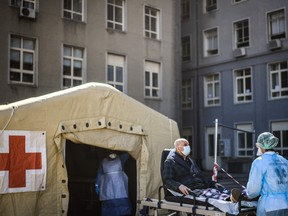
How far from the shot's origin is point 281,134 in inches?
1053

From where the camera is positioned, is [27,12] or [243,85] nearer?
[27,12]

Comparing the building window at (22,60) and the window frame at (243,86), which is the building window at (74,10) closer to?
the building window at (22,60)

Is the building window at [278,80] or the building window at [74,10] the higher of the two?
the building window at [74,10]

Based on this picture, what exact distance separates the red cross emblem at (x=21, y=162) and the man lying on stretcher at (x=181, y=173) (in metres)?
2.53

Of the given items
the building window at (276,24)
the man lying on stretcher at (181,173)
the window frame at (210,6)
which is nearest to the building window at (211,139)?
the building window at (276,24)

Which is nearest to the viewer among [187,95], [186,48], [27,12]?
[27,12]

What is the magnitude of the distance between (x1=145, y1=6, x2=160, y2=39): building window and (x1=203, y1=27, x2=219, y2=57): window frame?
693 centimetres

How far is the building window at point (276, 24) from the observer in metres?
27.0

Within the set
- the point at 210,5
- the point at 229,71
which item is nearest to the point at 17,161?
the point at 229,71

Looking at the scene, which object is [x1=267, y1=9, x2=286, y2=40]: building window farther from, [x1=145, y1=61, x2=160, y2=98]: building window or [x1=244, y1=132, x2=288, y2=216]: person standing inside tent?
[x1=244, y1=132, x2=288, y2=216]: person standing inside tent

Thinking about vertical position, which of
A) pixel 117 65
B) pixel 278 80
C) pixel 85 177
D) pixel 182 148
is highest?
pixel 117 65

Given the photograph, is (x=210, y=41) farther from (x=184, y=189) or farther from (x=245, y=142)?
(x=184, y=189)

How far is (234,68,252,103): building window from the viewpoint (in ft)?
94.0

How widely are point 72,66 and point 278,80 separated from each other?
1322 centimetres
